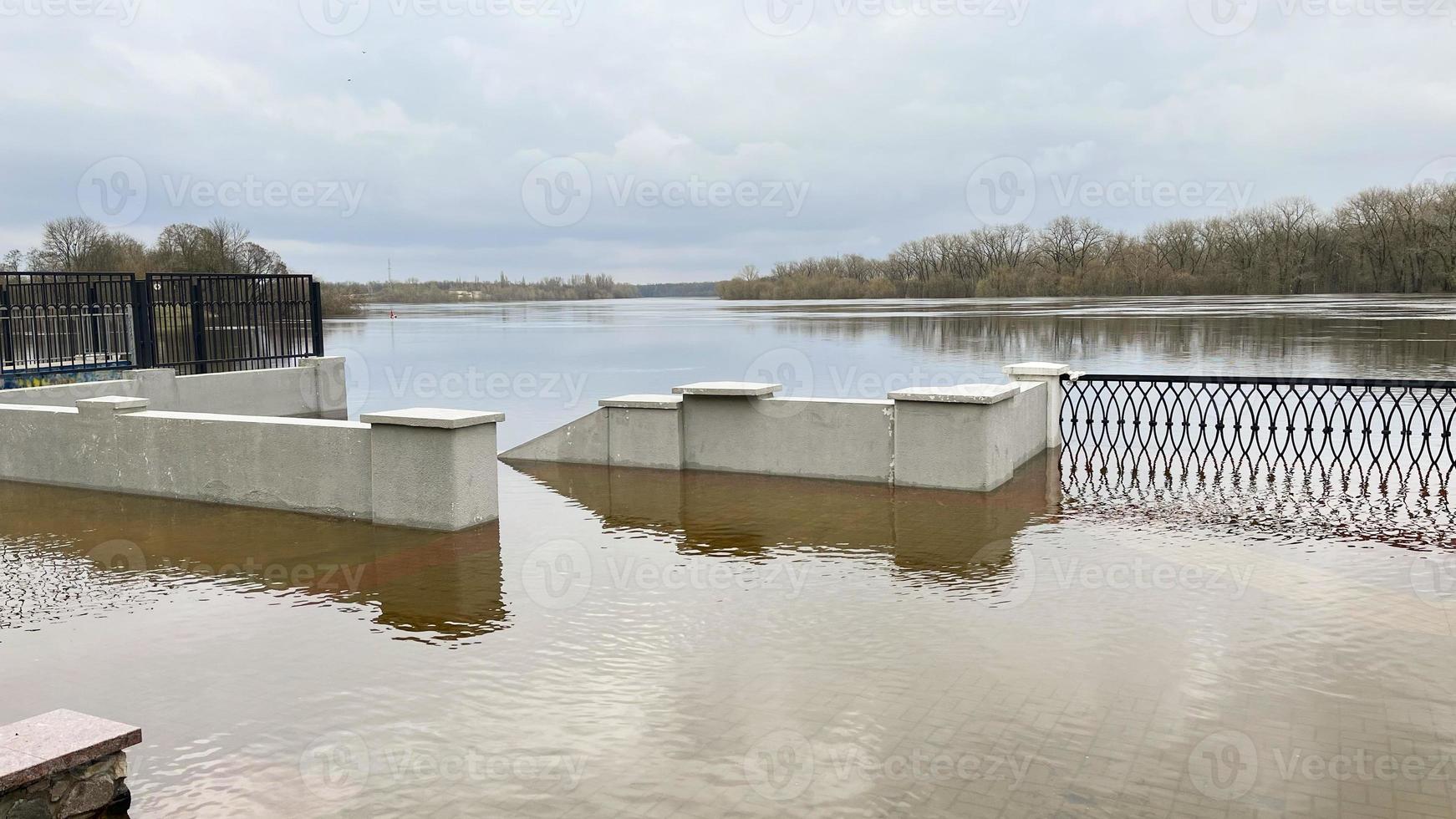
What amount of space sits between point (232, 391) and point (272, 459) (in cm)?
930

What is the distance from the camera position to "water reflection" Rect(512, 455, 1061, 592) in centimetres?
823

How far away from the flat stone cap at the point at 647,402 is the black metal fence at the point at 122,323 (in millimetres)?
7721

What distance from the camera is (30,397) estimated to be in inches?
539

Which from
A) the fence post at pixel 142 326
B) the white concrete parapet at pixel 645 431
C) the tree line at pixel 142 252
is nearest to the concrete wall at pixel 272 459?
the white concrete parapet at pixel 645 431

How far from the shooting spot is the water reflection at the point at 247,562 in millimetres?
6996

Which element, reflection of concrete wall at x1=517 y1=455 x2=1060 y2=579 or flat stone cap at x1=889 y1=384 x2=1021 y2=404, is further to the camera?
flat stone cap at x1=889 y1=384 x2=1021 y2=404

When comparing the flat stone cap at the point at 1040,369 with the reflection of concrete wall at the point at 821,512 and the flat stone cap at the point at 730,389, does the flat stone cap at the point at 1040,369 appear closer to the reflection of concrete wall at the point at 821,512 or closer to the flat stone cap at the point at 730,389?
the reflection of concrete wall at the point at 821,512

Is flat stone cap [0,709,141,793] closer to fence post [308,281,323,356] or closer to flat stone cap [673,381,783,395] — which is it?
flat stone cap [673,381,783,395]

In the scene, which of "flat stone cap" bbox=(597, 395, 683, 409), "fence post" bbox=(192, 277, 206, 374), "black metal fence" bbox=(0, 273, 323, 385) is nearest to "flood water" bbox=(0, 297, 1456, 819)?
"flat stone cap" bbox=(597, 395, 683, 409)

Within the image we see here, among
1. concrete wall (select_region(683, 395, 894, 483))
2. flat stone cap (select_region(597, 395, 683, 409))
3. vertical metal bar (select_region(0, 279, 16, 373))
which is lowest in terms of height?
concrete wall (select_region(683, 395, 894, 483))

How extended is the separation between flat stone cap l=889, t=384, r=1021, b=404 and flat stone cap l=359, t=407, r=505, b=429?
4.17 meters

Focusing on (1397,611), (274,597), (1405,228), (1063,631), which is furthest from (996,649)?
(1405,228)

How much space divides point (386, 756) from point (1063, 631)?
383cm

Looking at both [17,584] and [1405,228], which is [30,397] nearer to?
[17,584]
